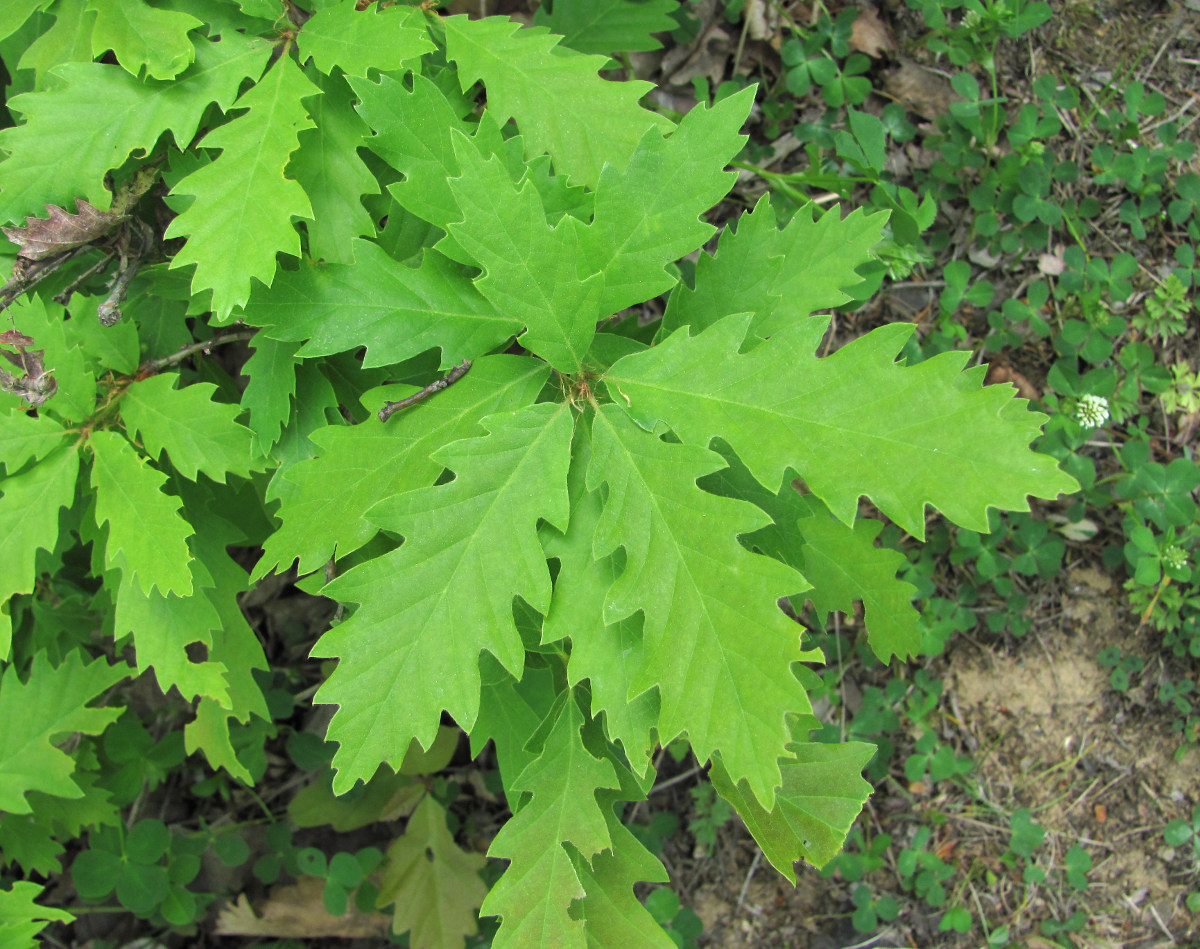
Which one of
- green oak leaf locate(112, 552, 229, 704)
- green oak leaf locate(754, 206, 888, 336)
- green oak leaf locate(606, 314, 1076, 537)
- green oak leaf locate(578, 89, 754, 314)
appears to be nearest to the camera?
green oak leaf locate(606, 314, 1076, 537)

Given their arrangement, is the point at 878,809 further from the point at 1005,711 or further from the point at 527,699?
the point at 527,699

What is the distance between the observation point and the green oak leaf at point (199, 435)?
1669 millimetres

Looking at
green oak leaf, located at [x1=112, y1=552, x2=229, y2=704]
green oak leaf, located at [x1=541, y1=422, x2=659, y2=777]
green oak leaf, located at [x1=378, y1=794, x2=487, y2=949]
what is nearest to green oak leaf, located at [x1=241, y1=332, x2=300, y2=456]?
green oak leaf, located at [x1=112, y1=552, x2=229, y2=704]

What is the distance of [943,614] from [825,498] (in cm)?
177

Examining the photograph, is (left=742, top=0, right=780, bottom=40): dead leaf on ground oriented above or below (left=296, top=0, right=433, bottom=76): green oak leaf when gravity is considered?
below

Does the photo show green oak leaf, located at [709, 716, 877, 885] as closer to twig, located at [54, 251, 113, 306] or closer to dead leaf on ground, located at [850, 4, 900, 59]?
twig, located at [54, 251, 113, 306]

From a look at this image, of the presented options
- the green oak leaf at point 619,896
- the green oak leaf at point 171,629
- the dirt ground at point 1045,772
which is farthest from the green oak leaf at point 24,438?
the dirt ground at point 1045,772

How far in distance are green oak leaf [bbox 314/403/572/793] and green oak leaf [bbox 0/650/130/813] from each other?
1123 millimetres

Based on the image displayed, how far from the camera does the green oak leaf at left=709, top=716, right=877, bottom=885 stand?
1.59 metres

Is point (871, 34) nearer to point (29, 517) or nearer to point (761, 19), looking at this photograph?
point (761, 19)

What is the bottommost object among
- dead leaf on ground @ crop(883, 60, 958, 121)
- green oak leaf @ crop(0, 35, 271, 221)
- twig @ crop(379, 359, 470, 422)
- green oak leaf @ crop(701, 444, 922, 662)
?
green oak leaf @ crop(701, 444, 922, 662)

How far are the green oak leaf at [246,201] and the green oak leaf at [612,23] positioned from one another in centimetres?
89

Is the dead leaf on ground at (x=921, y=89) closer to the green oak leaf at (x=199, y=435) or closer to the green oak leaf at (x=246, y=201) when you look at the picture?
the green oak leaf at (x=246, y=201)

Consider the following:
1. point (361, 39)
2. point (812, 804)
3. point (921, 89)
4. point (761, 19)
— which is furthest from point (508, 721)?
point (921, 89)
